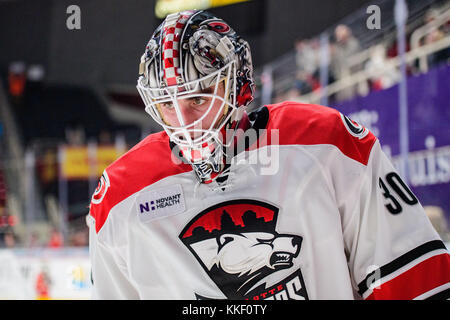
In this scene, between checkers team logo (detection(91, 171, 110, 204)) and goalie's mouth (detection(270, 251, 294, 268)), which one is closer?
goalie's mouth (detection(270, 251, 294, 268))

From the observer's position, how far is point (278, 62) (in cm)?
435

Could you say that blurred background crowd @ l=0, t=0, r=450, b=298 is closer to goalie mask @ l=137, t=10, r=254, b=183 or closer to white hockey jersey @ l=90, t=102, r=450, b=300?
goalie mask @ l=137, t=10, r=254, b=183

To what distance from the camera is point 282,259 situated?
46.9 inches

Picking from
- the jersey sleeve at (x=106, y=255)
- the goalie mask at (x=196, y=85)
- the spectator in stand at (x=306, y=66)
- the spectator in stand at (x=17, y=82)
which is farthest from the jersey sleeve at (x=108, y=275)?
the spectator in stand at (x=17, y=82)

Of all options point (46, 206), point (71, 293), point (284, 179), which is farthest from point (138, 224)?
point (46, 206)

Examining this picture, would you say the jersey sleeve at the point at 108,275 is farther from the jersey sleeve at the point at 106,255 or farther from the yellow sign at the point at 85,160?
the yellow sign at the point at 85,160

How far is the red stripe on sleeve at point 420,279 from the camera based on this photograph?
3.63 ft

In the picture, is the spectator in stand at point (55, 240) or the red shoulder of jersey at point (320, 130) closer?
the red shoulder of jersey at point (320, 130)

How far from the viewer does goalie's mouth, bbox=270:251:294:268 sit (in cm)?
119

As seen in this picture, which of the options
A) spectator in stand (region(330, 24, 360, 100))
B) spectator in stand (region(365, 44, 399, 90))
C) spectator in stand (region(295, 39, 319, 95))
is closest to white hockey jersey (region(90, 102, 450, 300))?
spectator in stand (region(365, 44, 399, 90))

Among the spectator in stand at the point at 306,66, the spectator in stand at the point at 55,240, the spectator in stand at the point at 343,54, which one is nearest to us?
the spectator in stand at the point at 343,54

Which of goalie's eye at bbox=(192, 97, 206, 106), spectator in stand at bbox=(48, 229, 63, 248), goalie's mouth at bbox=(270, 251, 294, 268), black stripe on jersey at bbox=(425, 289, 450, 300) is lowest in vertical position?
spectator in stand at bbox=(48, 229, 63, 248)

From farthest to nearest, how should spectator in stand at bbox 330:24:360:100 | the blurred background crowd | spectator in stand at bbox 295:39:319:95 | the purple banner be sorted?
spectator in stand at bbox 295:39:319:95, spectator in stand at bbox 330:24:360:100, the purple banner, the blurred background crowd

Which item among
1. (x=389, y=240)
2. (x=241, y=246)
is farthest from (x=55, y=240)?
(x=389, y=240)
